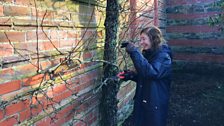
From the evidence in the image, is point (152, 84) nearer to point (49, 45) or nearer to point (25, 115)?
point (49, 45)

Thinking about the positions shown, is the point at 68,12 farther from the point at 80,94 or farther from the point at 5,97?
the point at 5,97

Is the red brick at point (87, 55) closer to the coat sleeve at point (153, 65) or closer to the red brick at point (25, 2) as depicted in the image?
the coat sleeve at point (153, 65)

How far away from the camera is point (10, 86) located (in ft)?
6.71

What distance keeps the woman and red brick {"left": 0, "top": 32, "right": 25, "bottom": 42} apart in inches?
45.1

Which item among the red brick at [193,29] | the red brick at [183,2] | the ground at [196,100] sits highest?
the red brick at [183,2]

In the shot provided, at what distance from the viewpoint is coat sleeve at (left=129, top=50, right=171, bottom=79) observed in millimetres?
2789

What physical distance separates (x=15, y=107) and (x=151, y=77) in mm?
1360

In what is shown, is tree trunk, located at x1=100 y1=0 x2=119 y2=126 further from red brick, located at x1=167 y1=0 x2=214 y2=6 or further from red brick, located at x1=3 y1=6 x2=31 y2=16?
red brick, located at x1=167 y1=0 x2=214 y2=6

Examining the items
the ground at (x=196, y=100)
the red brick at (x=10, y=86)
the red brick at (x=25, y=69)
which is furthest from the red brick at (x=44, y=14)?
the ground at (x=196, y=100)

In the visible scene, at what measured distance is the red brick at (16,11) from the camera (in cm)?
198

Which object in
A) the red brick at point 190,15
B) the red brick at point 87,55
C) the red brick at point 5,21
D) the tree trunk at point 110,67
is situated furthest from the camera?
the red brick at point 190,15

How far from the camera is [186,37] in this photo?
7.95 meters

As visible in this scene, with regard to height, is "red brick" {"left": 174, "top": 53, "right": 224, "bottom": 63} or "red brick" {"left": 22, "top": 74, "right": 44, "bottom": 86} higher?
"red brick" {"left": 22, "top": 74, "right": 44, "bottom": 86}

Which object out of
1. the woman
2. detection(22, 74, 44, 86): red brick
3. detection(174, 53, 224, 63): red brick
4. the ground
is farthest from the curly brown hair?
detection(174, 53, 224, 63): red brick
